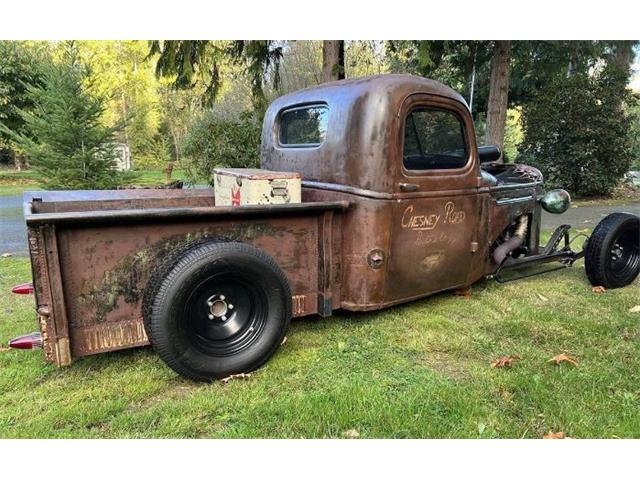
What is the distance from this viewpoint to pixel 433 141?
3.97m

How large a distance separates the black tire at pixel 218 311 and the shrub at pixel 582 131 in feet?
37.6

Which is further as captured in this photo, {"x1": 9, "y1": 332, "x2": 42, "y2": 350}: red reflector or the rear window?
the rear window

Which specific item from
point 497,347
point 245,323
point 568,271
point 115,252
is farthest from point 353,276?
point 568,271

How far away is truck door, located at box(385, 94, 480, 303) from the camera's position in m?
3.75

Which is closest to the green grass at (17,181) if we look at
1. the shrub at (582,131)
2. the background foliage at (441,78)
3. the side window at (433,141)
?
the background foliage at (441,78)

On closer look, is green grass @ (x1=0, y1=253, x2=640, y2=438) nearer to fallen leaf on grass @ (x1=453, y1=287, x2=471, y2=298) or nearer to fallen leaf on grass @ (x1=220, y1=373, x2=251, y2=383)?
fallen leaf on grass @ (x1=220, y1=373, x2=251, y2=383)

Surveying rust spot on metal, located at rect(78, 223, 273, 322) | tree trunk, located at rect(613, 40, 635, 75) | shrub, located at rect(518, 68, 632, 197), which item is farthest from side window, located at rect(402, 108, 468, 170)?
tree trunk, located at rect(613, 40, 635, 75)

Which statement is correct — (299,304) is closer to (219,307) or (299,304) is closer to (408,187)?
(219,307)

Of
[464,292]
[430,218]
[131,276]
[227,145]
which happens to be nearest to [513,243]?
[464,292]

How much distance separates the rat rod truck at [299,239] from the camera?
2820mm

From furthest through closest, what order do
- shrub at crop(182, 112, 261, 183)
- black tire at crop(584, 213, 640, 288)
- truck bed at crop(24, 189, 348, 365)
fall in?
shrub at crop(182, 112, 261, 183), black tire at crop(584, 213, 640, 288), truck bed at crop(24, 189, 348, 365)

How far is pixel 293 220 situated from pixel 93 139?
710 cm

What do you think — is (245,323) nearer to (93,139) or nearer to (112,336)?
(112,336)

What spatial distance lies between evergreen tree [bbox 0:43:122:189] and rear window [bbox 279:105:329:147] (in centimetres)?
589
